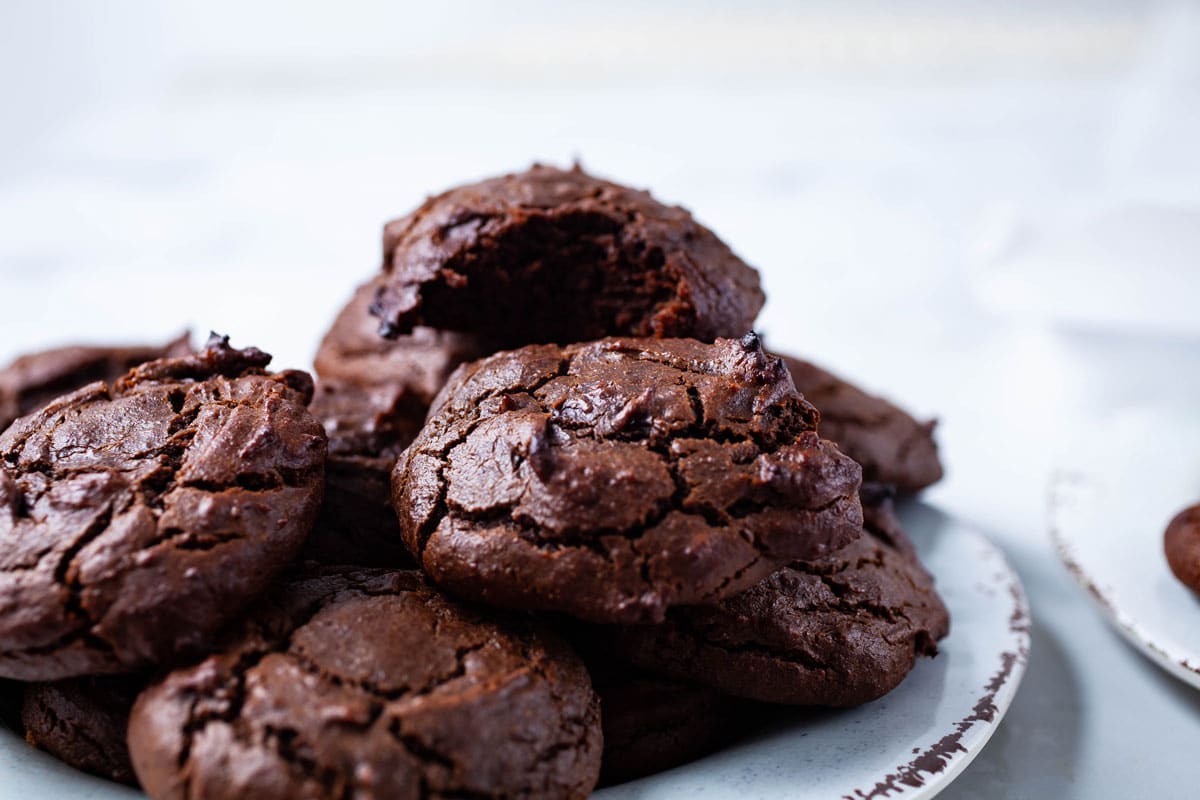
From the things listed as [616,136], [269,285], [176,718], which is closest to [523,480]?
[176,718]

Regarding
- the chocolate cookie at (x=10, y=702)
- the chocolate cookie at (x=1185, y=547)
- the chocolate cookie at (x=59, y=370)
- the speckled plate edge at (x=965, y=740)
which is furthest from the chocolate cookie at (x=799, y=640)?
the chocolate cookie at (x=59, y=370)

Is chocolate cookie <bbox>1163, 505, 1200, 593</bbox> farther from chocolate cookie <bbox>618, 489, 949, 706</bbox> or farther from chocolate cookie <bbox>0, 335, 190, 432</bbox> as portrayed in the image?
chocolate cookie <bbox>0, 335, 190, 432</bbox>

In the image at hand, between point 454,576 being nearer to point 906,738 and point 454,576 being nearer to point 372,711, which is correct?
point 372,711

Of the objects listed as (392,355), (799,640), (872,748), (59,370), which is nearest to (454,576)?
(799,640)

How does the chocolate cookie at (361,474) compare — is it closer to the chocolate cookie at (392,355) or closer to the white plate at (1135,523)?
the chocolate cookie at (392,355)

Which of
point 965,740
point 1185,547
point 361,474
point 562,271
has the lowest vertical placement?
point 965,740

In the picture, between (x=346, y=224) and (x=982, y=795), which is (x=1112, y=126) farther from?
(x=982, y=795)
